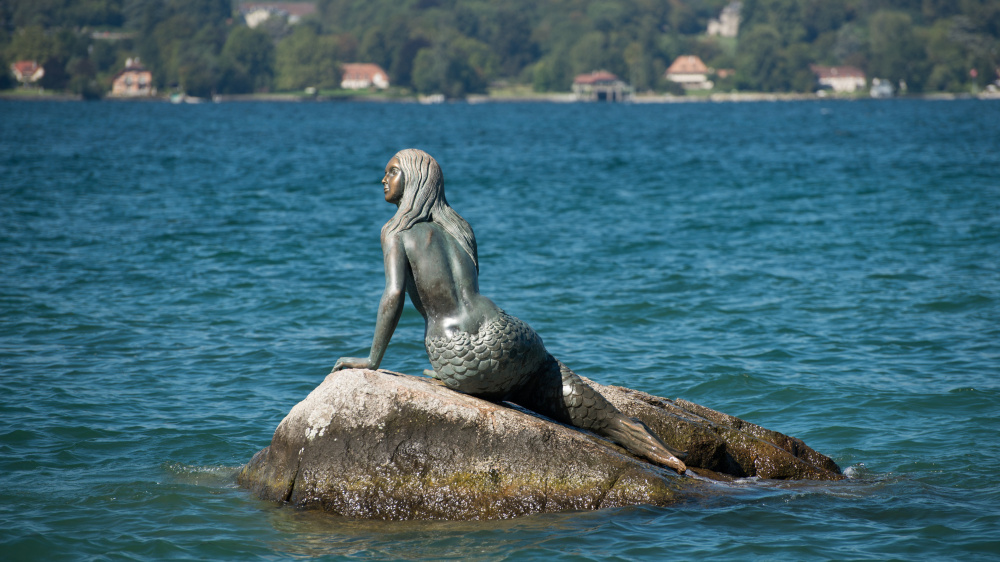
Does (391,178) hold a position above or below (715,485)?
above

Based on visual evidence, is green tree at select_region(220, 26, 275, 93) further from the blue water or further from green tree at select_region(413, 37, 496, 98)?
the blue water

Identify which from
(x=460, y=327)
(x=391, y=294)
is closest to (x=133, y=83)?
(x=391, y=294)

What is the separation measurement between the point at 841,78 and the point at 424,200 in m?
201

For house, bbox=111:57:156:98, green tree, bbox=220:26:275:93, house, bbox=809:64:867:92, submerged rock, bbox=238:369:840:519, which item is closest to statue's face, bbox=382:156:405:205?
submerged rock, bbox=238:369:840:519

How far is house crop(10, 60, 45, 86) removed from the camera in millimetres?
165625

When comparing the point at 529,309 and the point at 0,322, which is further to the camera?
the point at 529,309

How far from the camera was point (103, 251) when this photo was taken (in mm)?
21906

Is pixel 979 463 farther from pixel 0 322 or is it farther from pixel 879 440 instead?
pixel 0 322

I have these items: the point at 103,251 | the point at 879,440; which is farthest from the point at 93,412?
the point at 103,251

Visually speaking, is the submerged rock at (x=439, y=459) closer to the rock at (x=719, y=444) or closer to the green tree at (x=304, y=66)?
the rock at (x=719, y=444)

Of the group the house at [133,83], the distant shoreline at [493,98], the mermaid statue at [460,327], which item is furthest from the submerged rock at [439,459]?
the house at [133,83]

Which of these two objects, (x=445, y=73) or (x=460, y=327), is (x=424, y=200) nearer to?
(x=460, y=327)

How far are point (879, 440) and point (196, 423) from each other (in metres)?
7.22

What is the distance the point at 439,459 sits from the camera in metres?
7.33
